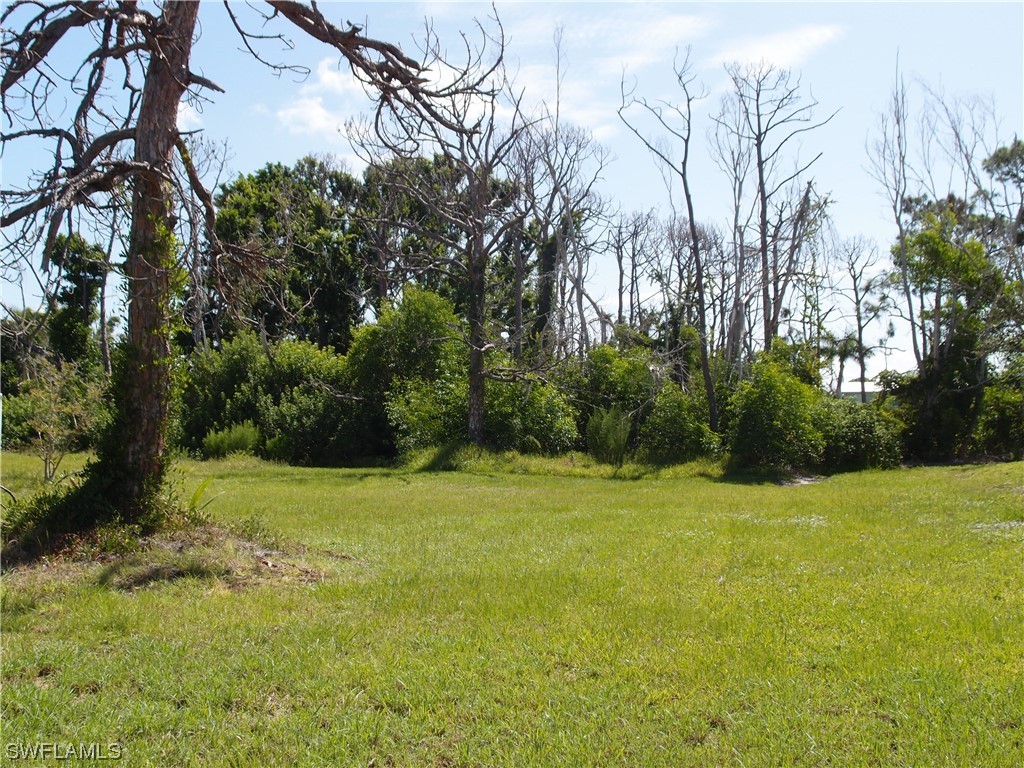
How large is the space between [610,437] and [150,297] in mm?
16757

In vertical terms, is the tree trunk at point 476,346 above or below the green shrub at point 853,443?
above

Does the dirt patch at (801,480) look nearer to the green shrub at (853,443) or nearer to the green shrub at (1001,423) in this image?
the green shrub at (853,443)

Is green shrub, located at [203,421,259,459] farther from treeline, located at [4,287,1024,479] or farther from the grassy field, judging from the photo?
the grassy field

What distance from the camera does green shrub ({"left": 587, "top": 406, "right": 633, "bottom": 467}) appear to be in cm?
2377

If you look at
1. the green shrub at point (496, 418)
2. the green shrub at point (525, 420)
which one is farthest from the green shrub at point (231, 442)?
the green shrub at point (525, 420)

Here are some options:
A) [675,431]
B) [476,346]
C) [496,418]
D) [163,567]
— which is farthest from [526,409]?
[163,567]

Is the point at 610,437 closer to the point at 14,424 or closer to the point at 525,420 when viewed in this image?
the point at 525,420

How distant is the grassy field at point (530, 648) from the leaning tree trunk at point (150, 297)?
91cm

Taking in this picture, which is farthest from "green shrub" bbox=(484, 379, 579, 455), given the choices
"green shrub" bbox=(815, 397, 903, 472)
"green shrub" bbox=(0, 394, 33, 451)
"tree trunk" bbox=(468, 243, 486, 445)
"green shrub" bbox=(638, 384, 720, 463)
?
"green shrub" bbox=(0, 394, 33, 451)

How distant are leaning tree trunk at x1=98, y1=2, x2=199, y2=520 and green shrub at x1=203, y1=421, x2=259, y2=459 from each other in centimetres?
1722

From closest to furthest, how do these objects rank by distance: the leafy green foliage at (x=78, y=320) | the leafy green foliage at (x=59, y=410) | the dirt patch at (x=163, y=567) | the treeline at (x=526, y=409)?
the dirt patch at (x=163, y=567)
the leafy green foliage at (x=59, y=410)
the treeline at (x=526, y=409)
the leafy green foliage at (x=78, y=320)

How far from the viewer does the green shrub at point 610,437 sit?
78.0 ft

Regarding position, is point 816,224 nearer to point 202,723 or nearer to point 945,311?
point 945,311

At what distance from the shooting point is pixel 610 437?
23.9 m
